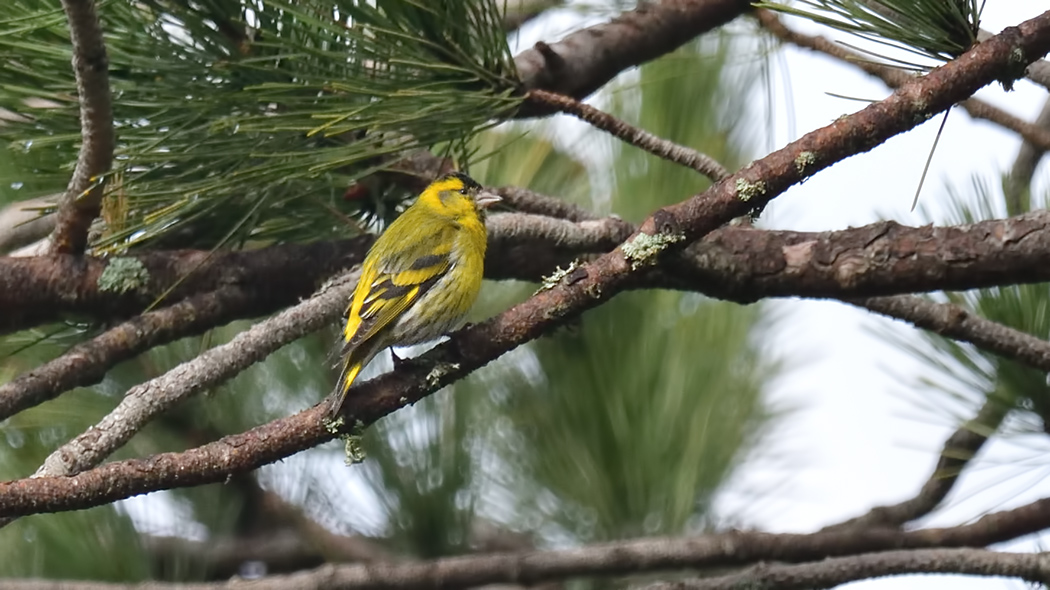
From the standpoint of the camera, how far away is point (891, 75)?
202 cm

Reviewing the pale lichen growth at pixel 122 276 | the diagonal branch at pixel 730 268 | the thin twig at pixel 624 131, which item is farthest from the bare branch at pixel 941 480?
the pale lichen growth at pixel 122 276

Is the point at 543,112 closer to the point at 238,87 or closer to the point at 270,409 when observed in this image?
the point at 238,87

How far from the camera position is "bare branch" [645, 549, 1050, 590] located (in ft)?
5.98

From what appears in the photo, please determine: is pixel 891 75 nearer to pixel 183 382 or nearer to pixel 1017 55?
pixel 1017 55

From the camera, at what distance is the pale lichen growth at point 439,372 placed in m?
1.44

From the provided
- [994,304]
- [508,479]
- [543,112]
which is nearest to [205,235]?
[543,112]

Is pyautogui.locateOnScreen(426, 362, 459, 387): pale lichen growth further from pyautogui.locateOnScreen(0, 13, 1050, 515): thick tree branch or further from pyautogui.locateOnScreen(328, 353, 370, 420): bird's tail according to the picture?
pyautogui.locateOnScreen(328, 353, 370, 420): bird's tail

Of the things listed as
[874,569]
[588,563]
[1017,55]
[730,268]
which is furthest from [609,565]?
[1017,55]

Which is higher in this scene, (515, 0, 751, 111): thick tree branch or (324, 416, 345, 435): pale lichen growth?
(515, 0, 751, 111): thick tree branch

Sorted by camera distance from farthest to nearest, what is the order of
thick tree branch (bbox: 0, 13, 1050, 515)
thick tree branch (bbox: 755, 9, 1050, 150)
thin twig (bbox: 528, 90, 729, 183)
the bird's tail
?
thick tree branch (bbox: 755, 9, 1050, 150) → thin twig (bbox: 528, 90, 729, 183) → the bird's tail → thick tree branch (bbox: 0, 13, 1050, 515)

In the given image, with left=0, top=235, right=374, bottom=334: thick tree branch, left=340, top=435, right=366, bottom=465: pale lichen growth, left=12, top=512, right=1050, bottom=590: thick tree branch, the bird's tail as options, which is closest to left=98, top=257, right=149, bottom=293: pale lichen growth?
left=0, top=235, right=374, bottom=334: thick tree branch

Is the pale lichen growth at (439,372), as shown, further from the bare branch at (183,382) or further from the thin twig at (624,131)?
the thin twig at (624,131)

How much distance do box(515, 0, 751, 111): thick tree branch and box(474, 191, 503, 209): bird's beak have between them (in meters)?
0.23

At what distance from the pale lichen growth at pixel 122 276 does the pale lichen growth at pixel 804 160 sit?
3.80ft
